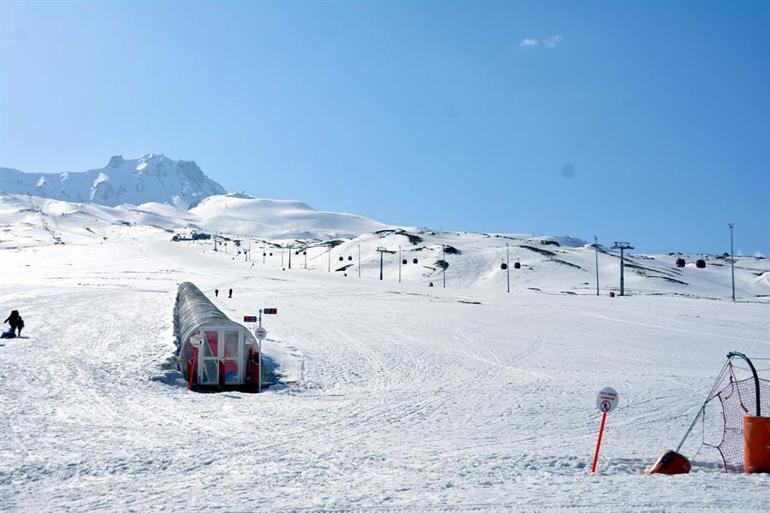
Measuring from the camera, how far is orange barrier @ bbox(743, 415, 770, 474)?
38.2 feet

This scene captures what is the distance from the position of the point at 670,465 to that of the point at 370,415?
8.08m

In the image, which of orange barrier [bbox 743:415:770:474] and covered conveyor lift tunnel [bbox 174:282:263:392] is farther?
covered conveyor lift tunnel [bbox 174:282:263:392]

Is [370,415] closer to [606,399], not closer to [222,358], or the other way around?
[606,399]

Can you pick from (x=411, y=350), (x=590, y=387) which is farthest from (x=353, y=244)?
(x=590, y=387)

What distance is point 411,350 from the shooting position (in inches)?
1305

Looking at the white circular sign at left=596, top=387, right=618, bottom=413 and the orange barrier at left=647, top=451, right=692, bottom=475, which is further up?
the white circular sign at left=596, top=387, right=618, bottom=413

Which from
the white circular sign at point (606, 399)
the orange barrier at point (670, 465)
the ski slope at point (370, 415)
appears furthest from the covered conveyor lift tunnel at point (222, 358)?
the orange barrier at point (670, 465)

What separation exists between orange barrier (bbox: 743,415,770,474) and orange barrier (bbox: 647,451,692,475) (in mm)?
1014

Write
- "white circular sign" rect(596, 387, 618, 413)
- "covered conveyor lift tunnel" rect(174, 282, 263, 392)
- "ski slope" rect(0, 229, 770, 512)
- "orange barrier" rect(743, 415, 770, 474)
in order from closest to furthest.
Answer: "ski slope" rect(0, 229, 770, 512) < "orange barrier" rect(743, 415, 770, 474) < "white circular sign" rect(596, 387, 618, 413) < "covered conveyor lift tunnel" rect(174, 282, 263, 392)

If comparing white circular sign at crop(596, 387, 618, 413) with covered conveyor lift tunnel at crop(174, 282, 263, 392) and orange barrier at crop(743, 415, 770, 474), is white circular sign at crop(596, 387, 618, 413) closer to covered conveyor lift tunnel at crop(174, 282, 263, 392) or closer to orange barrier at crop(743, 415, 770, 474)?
orange barrier at crop(743, 415, 770, 474)

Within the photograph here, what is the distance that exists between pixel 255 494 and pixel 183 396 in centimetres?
1232

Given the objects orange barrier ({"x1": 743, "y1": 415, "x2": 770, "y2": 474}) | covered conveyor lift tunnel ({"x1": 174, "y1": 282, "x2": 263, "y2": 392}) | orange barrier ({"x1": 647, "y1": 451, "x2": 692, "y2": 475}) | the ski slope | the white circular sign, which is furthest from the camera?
covered conveyor lift tunnel ({"x1": 174, "y1": 282, "x2": 263, "y2": 392})

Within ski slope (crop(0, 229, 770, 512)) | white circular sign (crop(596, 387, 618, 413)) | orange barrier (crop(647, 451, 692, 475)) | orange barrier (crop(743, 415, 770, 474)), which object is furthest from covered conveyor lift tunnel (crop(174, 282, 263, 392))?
orange barrier (crop(743, 415, 770, 474))

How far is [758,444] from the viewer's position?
38.5ft
